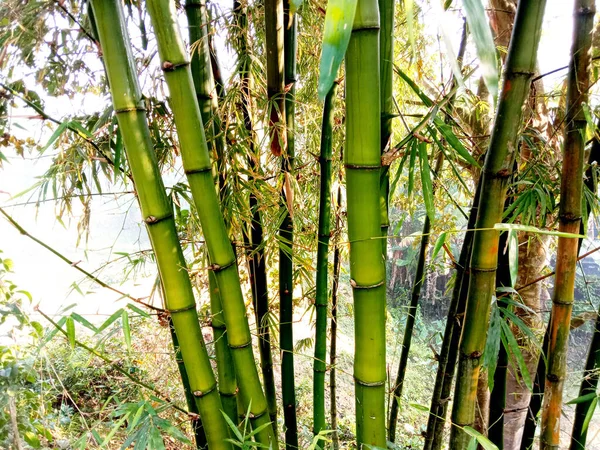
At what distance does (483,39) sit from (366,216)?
321 millimetres

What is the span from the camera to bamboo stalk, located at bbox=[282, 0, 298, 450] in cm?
97

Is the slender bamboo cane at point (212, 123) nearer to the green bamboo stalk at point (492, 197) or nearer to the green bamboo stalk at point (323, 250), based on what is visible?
the green bamboo stalk at point (323, 250)

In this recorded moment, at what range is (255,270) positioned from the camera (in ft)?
3.82

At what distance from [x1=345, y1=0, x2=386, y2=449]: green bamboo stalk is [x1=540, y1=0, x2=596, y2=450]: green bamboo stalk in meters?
0.37

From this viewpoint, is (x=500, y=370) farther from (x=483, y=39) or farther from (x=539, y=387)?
(x=483, y=39)

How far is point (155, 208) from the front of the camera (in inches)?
28.4

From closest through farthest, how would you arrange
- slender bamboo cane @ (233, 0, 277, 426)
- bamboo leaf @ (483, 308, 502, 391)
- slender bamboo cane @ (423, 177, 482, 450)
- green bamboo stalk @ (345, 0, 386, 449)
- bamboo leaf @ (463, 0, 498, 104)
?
bamboo leaf @ (463, 0, 498, 104), green bamboo stalk @ (345, 0, 386, 449), bamboo leaf @ (483, 308, 502, 391), slender bamboo cane @ (423, 177, 482, 450), slender bamboo cane @ (233, 0, 277, 426)

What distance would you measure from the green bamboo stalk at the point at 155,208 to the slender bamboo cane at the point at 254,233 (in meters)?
0.27

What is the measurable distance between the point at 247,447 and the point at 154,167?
0.57 metres

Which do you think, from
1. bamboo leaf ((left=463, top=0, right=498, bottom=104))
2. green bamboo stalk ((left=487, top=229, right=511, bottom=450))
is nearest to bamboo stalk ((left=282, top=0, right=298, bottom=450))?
green bamboo stalk ((left=487, top=229, right=511, bottom=450))

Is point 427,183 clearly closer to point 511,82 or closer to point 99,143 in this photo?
point 511,82

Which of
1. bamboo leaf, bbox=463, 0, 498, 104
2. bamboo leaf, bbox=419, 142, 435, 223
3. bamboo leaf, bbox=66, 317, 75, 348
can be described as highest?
bamboo leaf, bbox=463, 0, 498, 104

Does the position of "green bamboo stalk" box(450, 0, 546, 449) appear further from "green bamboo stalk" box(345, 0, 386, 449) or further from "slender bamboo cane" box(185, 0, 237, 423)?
"slender bamboo cane" box(185, 0, 237, 423)

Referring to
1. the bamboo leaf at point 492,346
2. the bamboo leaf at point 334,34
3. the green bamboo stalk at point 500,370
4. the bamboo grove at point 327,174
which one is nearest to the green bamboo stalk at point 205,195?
the bamboo grove at point 327,174
